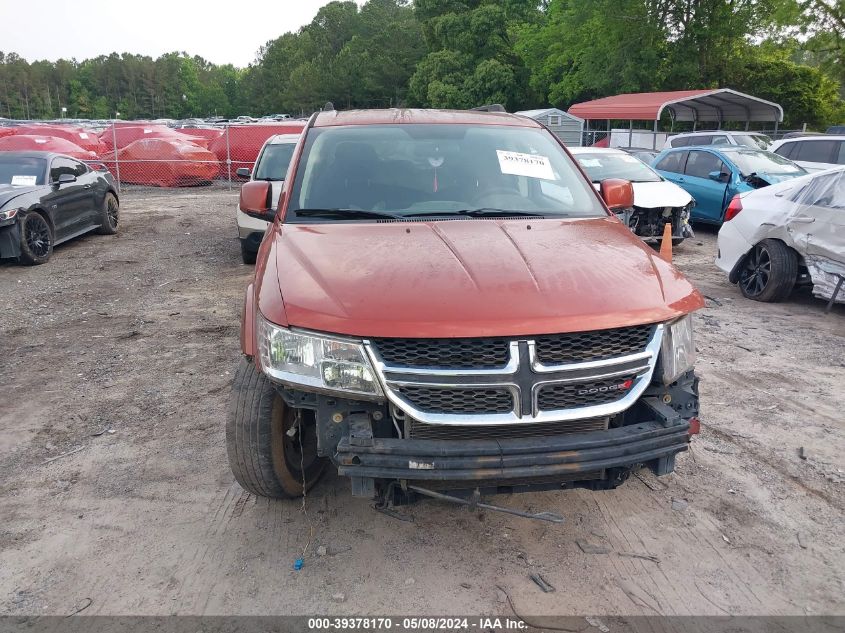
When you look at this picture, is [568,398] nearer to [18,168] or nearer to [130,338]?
[130,338]

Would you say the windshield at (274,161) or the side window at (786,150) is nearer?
the windshield at (274,161)

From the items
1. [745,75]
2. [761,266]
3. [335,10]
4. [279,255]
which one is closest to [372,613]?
[279,255]

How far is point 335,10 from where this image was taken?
288ft

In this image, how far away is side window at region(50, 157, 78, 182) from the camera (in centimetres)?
1056

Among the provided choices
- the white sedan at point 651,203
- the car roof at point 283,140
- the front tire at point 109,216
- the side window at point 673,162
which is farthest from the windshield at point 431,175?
the side window at point 673,162

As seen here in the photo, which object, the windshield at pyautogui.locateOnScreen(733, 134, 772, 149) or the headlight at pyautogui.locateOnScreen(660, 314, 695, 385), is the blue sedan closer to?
the windshield at pyautogui.locateOnScreen(733, 134, 772, 149)

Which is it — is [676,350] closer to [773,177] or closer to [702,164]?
[773,177]

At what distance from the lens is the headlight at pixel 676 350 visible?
296 centimetres

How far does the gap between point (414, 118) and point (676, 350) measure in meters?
2.41

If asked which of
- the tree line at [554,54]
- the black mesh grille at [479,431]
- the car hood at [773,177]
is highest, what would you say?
the tree line at [554,54]

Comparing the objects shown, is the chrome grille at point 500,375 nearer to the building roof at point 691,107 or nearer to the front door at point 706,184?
the front door at point 706,184

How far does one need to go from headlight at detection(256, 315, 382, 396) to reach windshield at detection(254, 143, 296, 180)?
23.4 ft

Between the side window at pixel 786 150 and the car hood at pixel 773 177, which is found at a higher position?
the side window at pixel 786 150

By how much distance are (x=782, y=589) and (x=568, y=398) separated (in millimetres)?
1275
